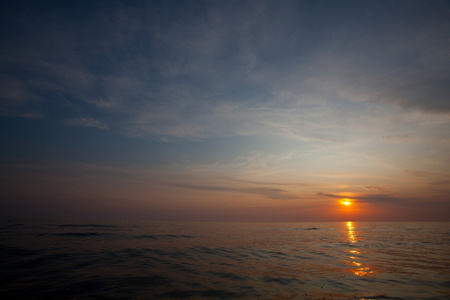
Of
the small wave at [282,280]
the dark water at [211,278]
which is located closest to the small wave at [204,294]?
the dark water at [211,278]

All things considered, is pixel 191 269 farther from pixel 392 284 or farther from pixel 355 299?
pixel 392 284

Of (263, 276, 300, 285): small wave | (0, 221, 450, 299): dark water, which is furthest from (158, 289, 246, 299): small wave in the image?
(263, 276, 300, 285): small wave

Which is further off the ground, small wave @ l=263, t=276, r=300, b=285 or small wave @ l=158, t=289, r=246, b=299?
small wave @ l=158, t=289, r=246, b=299

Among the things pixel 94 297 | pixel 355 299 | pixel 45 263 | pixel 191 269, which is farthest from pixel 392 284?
pixel 45 263

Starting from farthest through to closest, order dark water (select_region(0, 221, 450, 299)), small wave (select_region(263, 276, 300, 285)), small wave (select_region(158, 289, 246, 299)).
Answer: small wave (select_region(263, 276, 300, 285)) → dark water (select_region(0, 221, 450, 299)) → small wave (select_region(158, 289, 246, 299))

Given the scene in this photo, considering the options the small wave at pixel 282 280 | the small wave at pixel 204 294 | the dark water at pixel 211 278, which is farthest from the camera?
the small wave at pixel 282 280

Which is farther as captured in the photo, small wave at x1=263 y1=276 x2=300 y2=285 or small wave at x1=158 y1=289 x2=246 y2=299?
small wave at x1=263 y1=276 x2=300 y2=285

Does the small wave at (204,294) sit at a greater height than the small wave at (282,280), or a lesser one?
greater

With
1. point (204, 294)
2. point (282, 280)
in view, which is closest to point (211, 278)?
point (204, 294)

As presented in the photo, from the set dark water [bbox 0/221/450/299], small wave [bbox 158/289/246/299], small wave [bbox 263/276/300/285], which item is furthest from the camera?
small wave [bbox 263/276/300/285]

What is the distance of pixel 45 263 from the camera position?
43.7 ft

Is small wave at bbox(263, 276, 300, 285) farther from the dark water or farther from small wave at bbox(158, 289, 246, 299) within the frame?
small wave at bbox(158, 289, 246, 299)

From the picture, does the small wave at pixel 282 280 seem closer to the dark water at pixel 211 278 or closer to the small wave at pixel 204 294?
the dark water at pixel 211 278

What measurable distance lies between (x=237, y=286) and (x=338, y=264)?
8.96m
